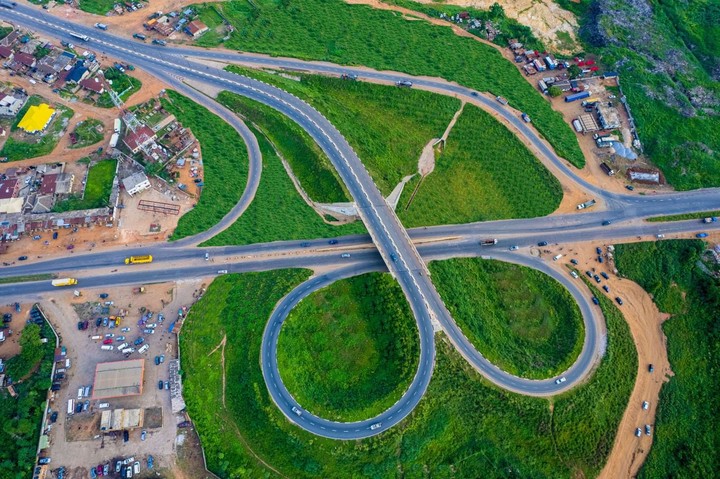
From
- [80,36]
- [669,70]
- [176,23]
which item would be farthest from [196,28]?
[669,70]

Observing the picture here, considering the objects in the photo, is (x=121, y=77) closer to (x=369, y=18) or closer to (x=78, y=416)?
(x=369, y=18)

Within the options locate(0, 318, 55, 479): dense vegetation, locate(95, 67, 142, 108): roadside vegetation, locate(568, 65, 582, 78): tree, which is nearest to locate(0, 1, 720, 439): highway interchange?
locate(95, 67, 142, 108): roadside vegetation

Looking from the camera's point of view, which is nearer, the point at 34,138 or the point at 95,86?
the point at 34,138

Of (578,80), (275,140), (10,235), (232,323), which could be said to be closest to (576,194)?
(578,80)

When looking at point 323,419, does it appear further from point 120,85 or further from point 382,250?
point 120,85

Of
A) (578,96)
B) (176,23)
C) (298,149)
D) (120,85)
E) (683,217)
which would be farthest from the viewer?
(176,23)

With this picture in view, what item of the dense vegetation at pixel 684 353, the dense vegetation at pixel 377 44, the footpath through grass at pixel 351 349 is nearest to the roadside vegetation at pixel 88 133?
the dense vegetation at pixel 377 44

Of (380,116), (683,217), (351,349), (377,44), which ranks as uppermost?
(377,44)
